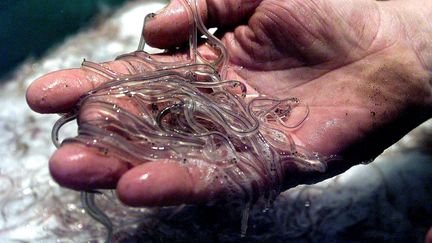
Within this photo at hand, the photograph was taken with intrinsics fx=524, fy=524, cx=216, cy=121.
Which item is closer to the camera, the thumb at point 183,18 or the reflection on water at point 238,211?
the thumb at point 183,18

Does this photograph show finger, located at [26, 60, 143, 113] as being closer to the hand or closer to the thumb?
the hand

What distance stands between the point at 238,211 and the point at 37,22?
1.23 metres

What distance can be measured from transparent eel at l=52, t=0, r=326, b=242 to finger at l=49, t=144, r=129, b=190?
0.08ft

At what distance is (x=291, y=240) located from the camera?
5.40ft

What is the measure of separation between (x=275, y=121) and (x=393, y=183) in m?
0.62

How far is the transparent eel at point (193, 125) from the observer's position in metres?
1.21

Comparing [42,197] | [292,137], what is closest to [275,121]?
[292,137]

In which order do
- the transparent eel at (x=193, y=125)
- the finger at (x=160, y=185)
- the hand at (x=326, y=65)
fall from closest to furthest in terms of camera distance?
the finger at (x=160, y=185) < the transparent eel at (x=193, y=125) < the hand at (x=326, y=65)

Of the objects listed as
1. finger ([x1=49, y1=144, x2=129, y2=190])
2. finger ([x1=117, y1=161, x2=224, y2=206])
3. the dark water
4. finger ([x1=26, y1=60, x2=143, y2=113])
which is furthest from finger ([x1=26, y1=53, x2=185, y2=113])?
the dark water

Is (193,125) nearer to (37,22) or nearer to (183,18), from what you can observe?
(183,18)

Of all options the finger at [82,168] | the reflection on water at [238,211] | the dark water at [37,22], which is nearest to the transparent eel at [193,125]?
the finger at [82,168]

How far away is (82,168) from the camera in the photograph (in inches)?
42.6

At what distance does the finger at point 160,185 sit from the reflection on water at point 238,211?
19.8 inches

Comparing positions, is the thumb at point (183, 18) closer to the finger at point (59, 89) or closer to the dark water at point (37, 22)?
the finger at point (59, 89)
